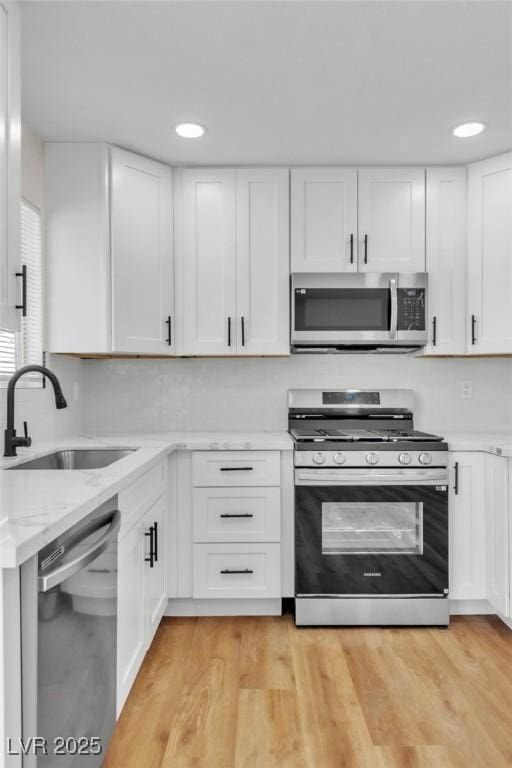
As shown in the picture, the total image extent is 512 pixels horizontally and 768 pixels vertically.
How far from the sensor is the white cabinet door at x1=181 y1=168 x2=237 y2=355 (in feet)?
9.21

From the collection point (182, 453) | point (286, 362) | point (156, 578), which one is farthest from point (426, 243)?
point (156, 578)

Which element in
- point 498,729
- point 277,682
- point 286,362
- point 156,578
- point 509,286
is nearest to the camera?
point 498,729

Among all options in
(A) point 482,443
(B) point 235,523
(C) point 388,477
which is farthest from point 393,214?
(B) point 235,523

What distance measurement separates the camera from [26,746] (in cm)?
98

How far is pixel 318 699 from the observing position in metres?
1.89

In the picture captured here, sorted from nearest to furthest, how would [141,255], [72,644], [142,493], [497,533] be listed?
[72,644]
[142,493]
[497,533]
[141,255]

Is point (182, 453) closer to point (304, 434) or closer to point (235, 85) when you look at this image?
point (304, 434)

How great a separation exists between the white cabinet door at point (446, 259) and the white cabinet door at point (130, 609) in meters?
1.89

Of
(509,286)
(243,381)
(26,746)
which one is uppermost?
(509,286)

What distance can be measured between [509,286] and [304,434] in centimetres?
135

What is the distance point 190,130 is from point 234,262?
2.28 feet

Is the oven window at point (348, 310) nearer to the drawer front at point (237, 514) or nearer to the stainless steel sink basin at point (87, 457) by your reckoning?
the drawer front at point (237, 514)

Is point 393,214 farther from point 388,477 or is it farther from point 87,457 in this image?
point 87,457

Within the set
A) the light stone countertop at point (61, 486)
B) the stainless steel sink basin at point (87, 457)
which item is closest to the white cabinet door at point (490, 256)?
the light stone countertop at point (61, 486)
